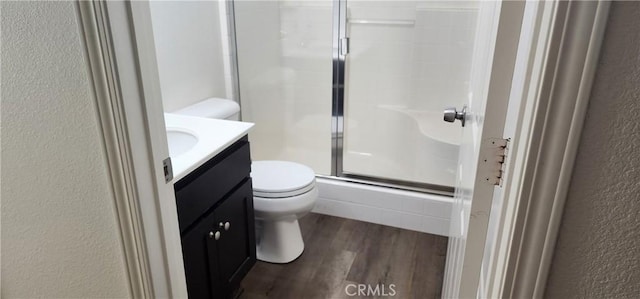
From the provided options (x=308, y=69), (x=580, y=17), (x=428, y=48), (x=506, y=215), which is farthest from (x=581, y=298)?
(x=308, y=69)

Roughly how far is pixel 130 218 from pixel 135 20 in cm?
40

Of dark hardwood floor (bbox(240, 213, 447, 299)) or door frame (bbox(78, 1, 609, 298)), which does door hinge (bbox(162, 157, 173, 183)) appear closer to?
door frame (bbox(78, 1, 609, 298))

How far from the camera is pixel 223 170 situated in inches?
62.4

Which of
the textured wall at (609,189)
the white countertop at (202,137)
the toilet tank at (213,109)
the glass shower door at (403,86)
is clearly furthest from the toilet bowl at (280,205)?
the textured wall at (609,189)

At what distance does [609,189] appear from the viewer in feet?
1.93

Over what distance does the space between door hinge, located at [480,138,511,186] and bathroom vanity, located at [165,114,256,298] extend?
2.83 ft

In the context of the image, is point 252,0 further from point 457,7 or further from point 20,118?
point 20,118

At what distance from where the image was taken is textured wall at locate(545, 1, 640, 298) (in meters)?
0.54

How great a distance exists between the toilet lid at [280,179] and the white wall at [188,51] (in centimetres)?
52

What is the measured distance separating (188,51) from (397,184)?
138 cm

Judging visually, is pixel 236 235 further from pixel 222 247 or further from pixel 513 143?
pixel 513 143

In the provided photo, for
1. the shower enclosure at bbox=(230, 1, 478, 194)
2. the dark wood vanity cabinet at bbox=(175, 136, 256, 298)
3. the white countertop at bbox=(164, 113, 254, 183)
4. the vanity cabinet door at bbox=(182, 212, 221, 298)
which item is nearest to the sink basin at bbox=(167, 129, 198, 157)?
the white countertop at bbox=(164, 113, 254, 183)

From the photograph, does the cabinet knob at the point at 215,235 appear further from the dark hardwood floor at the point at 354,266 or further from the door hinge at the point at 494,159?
the door hinge at the point at 494,159

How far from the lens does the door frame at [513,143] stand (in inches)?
21.6
